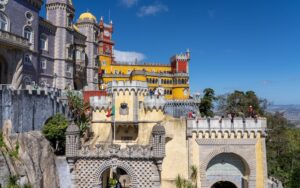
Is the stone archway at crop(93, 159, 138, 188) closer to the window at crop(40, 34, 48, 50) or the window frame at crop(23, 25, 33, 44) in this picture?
the window frame at crop(23, 25, 33, 44)

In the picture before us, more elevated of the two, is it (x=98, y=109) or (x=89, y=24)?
(x=89, y=24)

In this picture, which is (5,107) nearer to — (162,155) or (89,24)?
(162,155)

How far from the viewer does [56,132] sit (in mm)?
32125

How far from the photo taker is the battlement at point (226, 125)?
33.6 meters

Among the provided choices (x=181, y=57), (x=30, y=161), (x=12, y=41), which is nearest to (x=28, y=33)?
(x=12, y=41)

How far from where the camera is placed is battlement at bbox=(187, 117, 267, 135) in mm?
33562

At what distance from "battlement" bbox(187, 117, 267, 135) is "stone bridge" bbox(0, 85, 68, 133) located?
14.9m

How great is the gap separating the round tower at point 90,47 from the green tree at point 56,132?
28863 mm

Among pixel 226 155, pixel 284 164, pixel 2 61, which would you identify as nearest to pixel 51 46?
pixel 2 61

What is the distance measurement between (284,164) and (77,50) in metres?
40.0

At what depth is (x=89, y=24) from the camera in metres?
63.6

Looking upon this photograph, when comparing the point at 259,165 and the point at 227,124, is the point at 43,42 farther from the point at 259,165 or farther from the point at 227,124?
the point at 259,165

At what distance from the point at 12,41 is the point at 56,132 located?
546 inches

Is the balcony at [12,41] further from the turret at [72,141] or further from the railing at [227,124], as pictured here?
the railing at [227,124]
